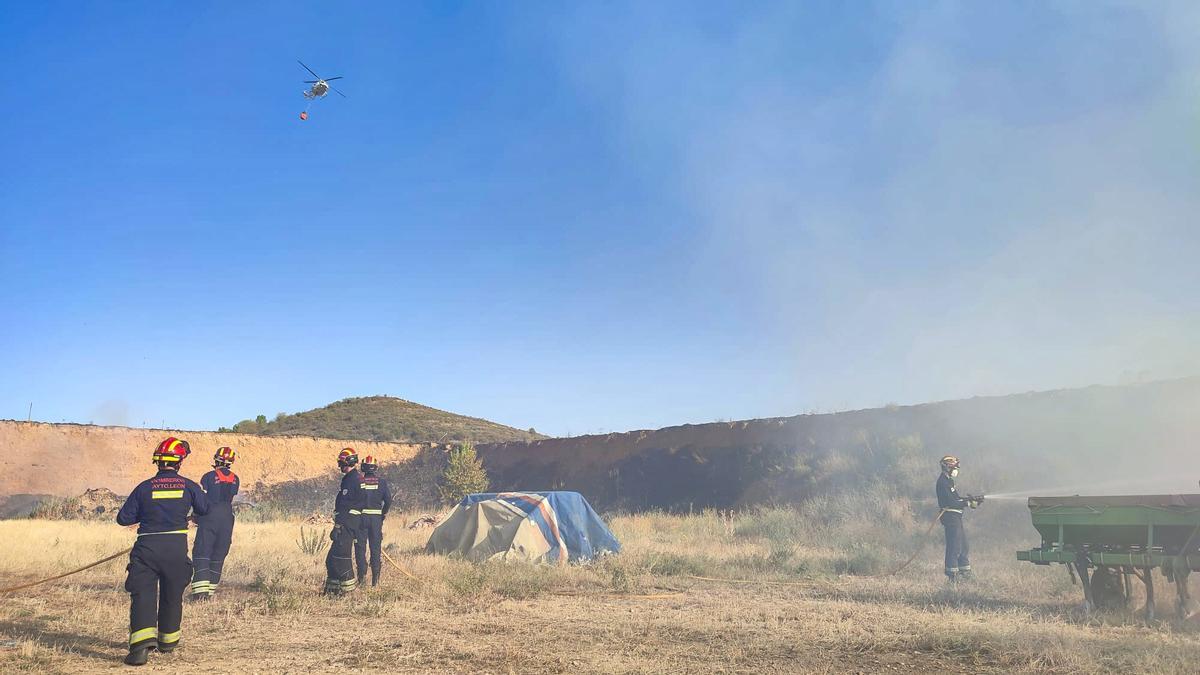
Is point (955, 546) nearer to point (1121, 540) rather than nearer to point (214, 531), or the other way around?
point (1121, 540)

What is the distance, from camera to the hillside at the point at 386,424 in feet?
196

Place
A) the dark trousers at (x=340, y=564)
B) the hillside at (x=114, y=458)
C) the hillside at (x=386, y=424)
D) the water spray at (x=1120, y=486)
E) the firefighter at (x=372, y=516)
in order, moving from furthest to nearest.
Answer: the hillside at (x=386, y=424)
the hillside at (x=114, y=458)
the water spray at (x=1120, y=486)
the firefighter at (x=372, y=516)
the dark trousers at (x=340, y=564)

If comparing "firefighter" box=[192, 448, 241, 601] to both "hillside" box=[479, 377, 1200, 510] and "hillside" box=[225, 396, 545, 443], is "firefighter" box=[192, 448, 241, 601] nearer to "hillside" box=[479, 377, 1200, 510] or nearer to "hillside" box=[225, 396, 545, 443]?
"hillside" box=[479, 377, 1200, 510]

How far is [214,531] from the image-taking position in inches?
412

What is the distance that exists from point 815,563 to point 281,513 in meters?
21.5

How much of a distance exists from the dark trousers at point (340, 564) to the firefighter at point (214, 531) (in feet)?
4.44

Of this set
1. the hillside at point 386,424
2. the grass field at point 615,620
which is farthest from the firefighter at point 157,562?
the hillside at point 386,424

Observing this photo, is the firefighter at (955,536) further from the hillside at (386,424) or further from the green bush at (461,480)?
the hillside at (386,424)

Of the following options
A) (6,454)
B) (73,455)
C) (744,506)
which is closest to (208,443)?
(73,455)

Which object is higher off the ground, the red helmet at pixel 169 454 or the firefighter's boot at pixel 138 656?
the red helmet at pixel 169 454

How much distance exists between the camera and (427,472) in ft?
143

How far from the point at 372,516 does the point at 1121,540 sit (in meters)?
9.60

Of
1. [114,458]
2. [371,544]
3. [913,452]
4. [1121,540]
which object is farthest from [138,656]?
[114,458]

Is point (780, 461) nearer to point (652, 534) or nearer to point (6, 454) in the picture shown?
point (652, 534)
